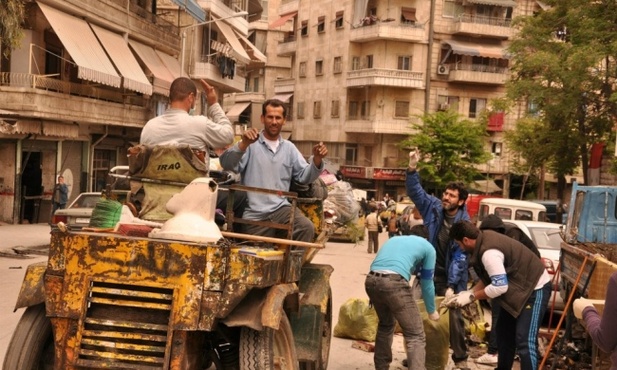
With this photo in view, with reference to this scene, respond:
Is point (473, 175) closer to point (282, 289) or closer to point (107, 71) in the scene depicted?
point (107, 71)

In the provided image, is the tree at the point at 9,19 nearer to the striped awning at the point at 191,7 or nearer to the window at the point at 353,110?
the striped awning at the point at 191,7

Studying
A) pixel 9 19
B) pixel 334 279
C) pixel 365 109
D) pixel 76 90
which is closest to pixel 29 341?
pixel 9 19

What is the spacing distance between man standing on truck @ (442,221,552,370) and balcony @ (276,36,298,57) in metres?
58.4

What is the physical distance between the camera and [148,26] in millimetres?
34625

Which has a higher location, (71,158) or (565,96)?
(565,96)

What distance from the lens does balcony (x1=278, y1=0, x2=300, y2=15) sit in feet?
214

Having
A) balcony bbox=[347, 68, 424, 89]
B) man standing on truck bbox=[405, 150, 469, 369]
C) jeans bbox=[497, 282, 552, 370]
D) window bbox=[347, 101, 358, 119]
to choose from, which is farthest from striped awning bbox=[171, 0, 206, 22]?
jeans bbox=[497, 282, 552, 370]

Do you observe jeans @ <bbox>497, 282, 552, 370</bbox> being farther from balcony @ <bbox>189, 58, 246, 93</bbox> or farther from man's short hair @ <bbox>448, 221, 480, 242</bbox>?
balcony @ <bbox>189, 58, 246, 93</bbox>

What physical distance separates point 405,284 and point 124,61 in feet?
78.0

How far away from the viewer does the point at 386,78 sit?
5647 cm

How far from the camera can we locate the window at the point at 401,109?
57.8 meters

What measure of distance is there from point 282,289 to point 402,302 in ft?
7.09

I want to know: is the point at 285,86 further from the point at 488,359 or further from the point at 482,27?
the point at 488,359

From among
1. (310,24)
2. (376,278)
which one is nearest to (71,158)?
(376,278)
